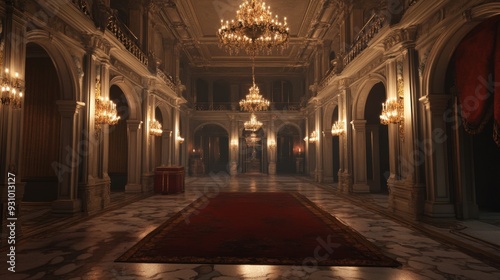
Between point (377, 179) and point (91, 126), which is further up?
point (91, 126)

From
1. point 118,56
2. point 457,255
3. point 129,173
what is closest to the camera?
point 457,255

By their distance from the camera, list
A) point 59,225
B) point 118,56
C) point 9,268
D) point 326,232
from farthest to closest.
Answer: point 118,56 < point 59,225 < point 326,232 < point 9,268

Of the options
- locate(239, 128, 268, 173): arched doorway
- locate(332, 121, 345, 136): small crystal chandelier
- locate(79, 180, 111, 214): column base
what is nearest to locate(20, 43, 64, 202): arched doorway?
locate(79, 180, 111, 214): column base

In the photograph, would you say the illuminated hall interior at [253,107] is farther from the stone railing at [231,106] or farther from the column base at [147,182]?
the stone railing at [231,106]

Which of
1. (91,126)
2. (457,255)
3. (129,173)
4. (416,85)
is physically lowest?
(457,255)

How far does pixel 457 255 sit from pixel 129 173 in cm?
944

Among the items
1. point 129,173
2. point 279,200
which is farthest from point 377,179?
point 129,173

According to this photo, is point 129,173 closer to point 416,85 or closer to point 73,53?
point 73,53

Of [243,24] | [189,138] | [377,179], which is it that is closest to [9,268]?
[243,24]

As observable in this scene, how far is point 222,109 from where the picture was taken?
21.5m

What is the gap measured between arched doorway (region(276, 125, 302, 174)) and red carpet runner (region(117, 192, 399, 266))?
1536cm

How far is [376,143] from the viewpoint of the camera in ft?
35.9

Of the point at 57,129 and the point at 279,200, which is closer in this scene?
the point at 57,129

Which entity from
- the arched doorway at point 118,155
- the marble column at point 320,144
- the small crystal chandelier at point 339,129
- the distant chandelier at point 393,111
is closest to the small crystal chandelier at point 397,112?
the distant chandelier at point 393,111
